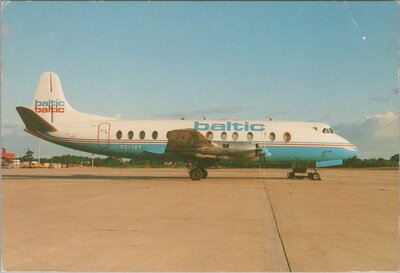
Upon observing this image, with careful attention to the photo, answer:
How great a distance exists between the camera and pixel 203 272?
5.26m

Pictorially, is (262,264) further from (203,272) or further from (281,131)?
(281,131)

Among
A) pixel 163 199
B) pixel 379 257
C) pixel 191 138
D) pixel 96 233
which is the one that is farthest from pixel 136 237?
pixel 191 138

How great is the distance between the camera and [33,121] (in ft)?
77.7

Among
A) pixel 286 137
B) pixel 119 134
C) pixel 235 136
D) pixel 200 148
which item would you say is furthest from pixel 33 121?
pixel 286 137

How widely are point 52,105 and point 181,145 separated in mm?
8859

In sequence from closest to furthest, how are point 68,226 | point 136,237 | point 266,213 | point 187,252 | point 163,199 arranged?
point 187,252
point 136,237
point 68,226
point 266,213
point 163,199

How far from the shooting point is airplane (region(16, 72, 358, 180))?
Result: 23844mm

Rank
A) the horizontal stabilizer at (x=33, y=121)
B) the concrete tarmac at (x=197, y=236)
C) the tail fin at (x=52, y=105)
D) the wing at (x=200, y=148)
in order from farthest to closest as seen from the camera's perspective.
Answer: the tail fin at (x=52, y=105) → the horizontal stabilizer at (x=33, y=121) → the wing at (x=200, y=148) → the concrete tarmac at (x=197, y=236)

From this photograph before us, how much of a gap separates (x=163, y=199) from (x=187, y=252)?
750 centimetres

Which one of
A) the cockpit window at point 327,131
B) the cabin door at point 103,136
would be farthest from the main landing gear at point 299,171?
the cabin door at point 103,136

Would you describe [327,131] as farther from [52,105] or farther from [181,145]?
[52,105]

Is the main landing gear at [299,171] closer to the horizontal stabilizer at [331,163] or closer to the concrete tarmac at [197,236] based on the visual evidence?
the horizontal stabilizer at [331,163]

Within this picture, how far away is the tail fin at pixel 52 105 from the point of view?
83.0ft

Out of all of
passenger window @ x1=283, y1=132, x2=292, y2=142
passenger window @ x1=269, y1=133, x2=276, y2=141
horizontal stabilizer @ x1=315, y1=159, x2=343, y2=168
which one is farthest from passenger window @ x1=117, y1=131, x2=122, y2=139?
horizontal stabilizer @ x1=315, y1=159, x2=343, y2=168
